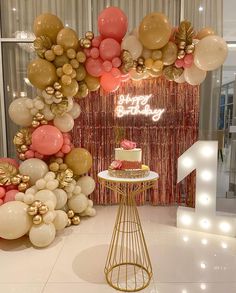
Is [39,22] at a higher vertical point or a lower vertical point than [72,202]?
higher

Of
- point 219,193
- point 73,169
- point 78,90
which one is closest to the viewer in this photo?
point 78,90

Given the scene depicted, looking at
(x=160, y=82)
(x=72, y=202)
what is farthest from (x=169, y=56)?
(x=72, y=202)

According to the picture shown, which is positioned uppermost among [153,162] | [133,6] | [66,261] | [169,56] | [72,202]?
[133,6]

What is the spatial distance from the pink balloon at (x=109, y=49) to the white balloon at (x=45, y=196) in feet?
5.31

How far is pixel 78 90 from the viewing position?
10.9ft

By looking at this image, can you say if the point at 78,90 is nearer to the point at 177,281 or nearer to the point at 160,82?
the point at 160,82

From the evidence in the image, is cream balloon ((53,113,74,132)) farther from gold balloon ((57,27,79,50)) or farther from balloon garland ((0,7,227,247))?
gold balloon ((57,27,79,50))

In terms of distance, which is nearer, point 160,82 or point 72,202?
point 72,202

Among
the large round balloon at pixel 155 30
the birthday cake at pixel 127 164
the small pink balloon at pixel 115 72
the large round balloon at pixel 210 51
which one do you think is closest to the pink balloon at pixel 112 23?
the large round balloon at pixel 155 30

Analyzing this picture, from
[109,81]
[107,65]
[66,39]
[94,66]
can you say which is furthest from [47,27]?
[109,81]

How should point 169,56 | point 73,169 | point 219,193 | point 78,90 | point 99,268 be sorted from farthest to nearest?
1. point 219,193
2. point 73,169
3. point 78,90
4. point 169,56
5. point 99,268

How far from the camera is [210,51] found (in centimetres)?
292

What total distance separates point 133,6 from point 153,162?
Result: 235 centimetres

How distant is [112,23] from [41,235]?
2362 millimetres
